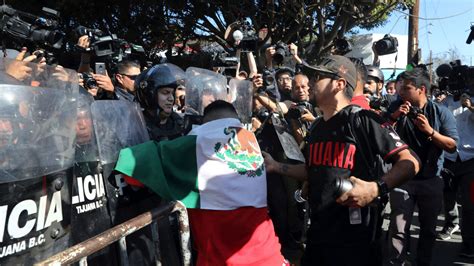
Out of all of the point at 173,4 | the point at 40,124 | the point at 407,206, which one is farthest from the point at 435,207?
the point at 173,4

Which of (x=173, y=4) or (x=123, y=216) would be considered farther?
(x=173, y=4)

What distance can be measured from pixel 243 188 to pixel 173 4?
1595cm

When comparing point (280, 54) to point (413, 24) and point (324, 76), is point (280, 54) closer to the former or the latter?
point (324, 76)

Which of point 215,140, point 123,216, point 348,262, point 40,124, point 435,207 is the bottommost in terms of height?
point 435,207

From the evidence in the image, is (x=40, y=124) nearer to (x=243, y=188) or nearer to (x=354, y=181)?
(x=243, y=188)

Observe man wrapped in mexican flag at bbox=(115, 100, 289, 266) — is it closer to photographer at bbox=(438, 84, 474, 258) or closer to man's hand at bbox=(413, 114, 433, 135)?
man's hand at bbox=(413, 114, 433, 135)

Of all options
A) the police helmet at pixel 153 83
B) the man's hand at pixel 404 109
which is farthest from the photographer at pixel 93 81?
the man's hand at pixel 404 109

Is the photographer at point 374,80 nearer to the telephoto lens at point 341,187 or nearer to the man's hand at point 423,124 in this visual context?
the man's hand at point 423,124

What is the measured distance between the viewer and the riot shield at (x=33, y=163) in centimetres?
156

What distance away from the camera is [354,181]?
239 cm

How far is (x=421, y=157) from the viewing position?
15.0ft

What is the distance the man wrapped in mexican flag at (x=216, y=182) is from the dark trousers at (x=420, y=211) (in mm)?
2194

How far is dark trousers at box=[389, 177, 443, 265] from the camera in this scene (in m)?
4.42

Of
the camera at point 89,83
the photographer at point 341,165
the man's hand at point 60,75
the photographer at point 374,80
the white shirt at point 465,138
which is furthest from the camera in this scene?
the photographer at point 374,80
